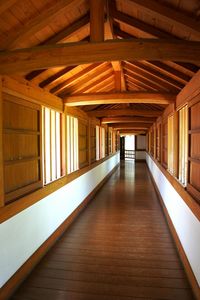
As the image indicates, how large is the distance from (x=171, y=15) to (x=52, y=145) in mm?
2636

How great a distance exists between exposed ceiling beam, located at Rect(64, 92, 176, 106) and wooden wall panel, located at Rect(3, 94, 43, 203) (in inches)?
43.8

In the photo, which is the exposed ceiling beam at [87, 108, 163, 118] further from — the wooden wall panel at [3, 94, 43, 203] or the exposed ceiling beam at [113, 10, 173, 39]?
the exposed ceiling beam at [113, 10, 173, 39]

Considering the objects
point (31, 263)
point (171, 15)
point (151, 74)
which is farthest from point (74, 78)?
point (31, 263)

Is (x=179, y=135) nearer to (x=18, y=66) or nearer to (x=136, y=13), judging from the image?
(x=136, y=13)

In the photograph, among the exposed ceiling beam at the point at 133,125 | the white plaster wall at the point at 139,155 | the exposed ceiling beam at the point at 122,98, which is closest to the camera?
the exposed ceiling beam at the point at 122,98

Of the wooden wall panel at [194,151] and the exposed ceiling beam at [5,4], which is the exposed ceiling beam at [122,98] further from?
the exposed ceiling beam at [5,4]

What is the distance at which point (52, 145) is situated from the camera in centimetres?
392

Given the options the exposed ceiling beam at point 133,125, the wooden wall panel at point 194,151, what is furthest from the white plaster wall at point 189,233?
the exposed ceiling beam at point 133,125

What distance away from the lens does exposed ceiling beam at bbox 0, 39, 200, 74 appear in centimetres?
190

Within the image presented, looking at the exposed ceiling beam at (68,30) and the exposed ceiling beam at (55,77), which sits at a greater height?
the exposed ceiling beam at (68,30)

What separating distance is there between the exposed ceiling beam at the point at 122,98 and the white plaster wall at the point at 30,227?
1.60 metres

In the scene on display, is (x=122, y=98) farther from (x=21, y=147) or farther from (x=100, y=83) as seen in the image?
(x=21, y=147)

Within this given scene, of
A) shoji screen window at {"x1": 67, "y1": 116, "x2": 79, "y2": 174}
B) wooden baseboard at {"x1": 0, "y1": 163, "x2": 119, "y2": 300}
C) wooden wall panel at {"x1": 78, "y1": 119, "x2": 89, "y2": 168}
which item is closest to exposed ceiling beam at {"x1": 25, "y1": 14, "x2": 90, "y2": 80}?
shoji screen window at {"x1": 67, "y1": 116, "x2": 79, "y2": 174}

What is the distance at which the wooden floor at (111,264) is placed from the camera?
2.44m
